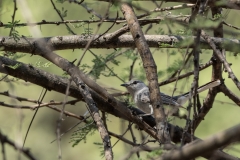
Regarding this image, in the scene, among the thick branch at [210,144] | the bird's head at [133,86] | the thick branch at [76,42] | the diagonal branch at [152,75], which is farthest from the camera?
the bird's head at [133,86]

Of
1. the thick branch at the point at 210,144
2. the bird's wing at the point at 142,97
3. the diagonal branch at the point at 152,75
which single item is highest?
the bird's wing at the point at 142,97

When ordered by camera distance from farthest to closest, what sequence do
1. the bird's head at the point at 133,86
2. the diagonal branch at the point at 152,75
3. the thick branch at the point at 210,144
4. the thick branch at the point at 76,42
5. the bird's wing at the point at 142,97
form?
the bird's wing at the point at 142,97
the bird's head at the point at 133,86
the thick branch at the point at 76,42
the diagonal branch at the point at 152,75
the thick branch at the point at 210,144

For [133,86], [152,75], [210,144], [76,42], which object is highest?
[133,86]

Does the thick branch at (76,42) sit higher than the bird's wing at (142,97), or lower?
lower

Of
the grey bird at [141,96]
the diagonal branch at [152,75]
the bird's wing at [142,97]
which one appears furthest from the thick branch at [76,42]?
the bird's wing at [142,97]

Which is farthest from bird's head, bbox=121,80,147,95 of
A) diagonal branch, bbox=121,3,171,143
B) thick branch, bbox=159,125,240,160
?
thick branch, bbox=159,125,240,160

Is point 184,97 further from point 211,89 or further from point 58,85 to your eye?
point 58,85

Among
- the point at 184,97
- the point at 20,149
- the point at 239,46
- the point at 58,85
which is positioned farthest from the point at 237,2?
the point at 184,97

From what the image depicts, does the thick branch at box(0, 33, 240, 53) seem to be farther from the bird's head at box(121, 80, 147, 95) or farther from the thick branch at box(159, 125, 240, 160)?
the thick branch at box(159, 125, 240, 160)

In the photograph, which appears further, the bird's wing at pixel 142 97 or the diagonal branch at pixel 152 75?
the bird's wing at pixel 142 97

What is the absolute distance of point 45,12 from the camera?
6867 mm

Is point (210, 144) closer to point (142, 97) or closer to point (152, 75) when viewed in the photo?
point (152, 75)

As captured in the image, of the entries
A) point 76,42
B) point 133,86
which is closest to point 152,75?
point 76,42

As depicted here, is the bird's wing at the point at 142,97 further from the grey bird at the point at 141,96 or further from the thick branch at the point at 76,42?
the thick branch at the point at 76,42
